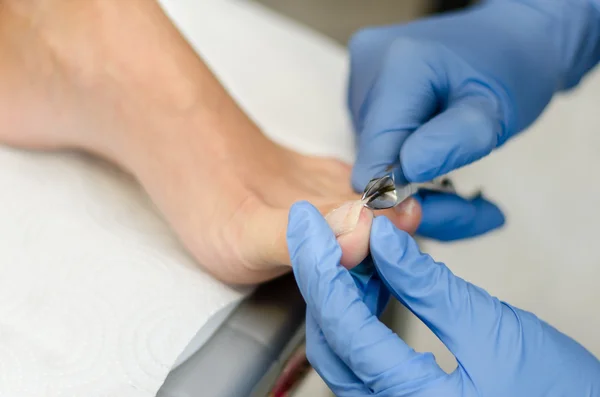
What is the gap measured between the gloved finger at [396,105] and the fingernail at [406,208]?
6 cm

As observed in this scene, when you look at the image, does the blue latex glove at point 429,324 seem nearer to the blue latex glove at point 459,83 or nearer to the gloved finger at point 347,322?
the gloved finger at point 347,322

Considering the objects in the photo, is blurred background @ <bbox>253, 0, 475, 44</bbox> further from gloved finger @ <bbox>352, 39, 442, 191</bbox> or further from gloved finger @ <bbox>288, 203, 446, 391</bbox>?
gloved finger @ <bbox>288, 203, 446, 391</bbox>

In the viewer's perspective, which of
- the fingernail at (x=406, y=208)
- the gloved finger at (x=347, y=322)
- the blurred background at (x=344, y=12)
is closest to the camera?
the gloved finger at (x=347, y=322)

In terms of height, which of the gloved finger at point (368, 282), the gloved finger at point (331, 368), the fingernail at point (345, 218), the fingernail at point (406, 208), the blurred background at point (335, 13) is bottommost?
the blurred background at point (335, 13)

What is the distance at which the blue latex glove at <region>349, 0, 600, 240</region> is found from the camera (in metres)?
0.65

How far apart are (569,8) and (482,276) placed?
0.53m

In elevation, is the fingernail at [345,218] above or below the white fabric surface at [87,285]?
above

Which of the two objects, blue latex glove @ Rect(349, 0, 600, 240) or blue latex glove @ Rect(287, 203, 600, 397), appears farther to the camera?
blue latex glove @ Rect(349, 0, 600, 240)

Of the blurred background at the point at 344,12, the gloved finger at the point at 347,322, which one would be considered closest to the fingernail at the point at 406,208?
the gloved finger at the point at 347,322

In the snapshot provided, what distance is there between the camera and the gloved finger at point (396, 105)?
69 cm

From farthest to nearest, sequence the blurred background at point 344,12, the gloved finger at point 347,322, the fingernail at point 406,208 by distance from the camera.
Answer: the blurred background at point 344,12, the fingernail at point 406,208, the gloved finger at point 347,322

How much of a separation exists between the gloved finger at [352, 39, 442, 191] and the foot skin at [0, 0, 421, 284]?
0.05m

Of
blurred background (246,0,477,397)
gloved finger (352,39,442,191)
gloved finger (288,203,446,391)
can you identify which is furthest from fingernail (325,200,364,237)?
blurred background (246,0,477,397)

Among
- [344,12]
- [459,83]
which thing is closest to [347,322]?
[459,83]
